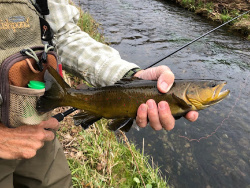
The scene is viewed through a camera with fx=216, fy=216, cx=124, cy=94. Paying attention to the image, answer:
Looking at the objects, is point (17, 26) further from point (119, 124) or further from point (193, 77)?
point (193, 77)

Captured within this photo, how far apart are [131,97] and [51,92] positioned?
29.0 inches

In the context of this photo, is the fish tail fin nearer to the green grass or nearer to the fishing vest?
the fishing vest

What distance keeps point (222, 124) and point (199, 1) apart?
39.0ft

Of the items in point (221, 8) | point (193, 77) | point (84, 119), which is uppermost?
point (84, 119)

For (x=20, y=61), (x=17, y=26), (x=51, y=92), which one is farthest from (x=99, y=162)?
(x=17, y=26)

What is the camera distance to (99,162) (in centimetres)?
343

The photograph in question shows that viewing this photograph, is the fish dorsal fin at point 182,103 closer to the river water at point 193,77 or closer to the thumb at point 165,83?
the thumb at point 165,83

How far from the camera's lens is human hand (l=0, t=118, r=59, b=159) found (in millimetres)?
1788

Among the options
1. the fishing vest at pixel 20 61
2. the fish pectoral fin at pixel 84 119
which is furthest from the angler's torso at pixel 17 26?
the fish pectoral fin at pixel 84 119

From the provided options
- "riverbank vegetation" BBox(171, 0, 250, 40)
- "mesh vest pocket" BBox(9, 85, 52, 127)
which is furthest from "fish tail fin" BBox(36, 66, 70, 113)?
A: "riverbank vegetation" BBox(171, 0, 250, 40)

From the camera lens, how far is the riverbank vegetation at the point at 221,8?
11.9m

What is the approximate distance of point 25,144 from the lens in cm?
185

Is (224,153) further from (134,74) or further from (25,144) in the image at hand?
(25,144)

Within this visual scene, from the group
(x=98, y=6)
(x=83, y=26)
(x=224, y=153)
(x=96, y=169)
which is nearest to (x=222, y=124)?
(x=224, y=153)
